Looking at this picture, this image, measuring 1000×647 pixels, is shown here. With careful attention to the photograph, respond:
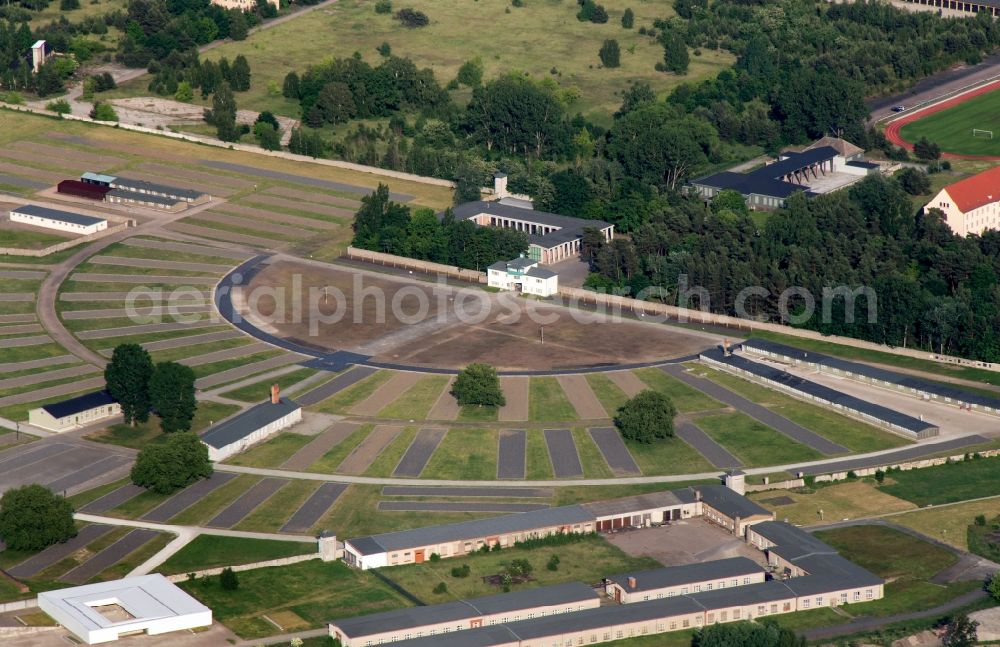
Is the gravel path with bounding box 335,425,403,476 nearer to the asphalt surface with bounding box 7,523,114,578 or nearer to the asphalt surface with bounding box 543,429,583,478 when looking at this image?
the asphalt surface with bounding box 543,429,583,478

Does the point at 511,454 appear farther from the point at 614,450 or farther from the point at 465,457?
the point at 614,450

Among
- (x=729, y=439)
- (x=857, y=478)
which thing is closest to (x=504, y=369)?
(x=729, y=439)

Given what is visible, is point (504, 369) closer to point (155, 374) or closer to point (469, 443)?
point (469, 443)

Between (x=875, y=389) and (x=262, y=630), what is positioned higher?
(x=875, y=389)

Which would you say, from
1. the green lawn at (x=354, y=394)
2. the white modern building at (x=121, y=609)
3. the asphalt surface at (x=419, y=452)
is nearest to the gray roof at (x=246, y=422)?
the green lawn at (x=354, y=394)

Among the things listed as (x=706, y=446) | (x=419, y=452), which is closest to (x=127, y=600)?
(x=419, y=452)

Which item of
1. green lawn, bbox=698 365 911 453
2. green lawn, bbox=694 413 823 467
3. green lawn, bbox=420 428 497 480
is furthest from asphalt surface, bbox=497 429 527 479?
green lawn, bbox=698 365 911 453
